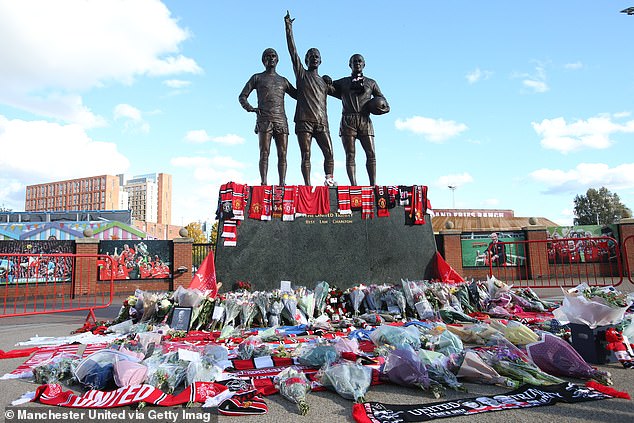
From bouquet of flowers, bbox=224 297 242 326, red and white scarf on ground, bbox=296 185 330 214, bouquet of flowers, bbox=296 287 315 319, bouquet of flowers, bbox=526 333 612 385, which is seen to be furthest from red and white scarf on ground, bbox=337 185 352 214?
bouquet of flowers, bbox=526 333 612 385

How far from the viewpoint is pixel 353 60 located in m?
8.63

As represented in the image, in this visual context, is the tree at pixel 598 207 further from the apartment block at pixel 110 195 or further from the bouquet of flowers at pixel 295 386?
the apartment block at pixel 110 195

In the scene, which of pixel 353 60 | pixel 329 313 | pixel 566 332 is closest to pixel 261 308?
pixel 329 313

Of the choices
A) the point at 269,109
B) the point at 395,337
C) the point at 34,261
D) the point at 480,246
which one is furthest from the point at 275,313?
the point at 480,246

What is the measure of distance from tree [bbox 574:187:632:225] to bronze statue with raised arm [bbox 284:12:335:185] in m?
46.7

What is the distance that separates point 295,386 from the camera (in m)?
3.04

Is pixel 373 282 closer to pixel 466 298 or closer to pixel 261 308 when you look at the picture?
pixel 466 298

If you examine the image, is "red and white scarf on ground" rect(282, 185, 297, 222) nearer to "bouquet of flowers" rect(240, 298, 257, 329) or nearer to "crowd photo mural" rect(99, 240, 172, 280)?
"bouquet of flowers" rect(240, 298, 257, 329)

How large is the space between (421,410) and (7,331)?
7334 millimetres

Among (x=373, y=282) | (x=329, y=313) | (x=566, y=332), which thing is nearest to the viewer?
(x=566, y=332)

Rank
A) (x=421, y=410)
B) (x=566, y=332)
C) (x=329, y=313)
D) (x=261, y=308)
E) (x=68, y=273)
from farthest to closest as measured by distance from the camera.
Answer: (x=68, y=273)
(x=329, y=313)
(x=261, y=308)
(x=566, y=332)
(x=421, y=410)

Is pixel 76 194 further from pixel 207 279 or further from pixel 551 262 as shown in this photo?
pixel 207 279

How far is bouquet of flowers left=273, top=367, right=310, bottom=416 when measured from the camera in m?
2.86

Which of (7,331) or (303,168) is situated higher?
(303,168)
